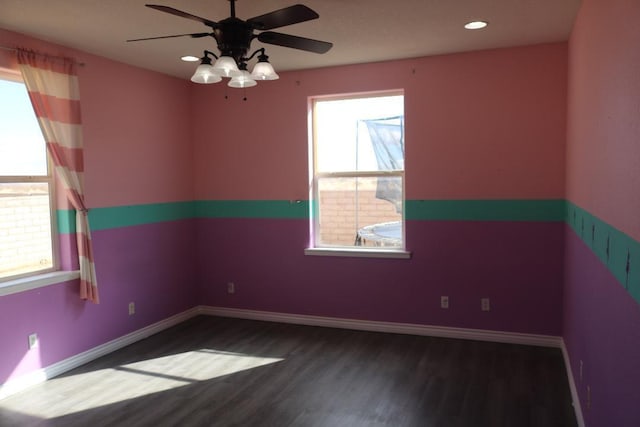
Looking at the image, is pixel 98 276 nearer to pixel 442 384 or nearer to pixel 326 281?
Answer: pixel 326 281

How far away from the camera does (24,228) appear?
11.4 ft

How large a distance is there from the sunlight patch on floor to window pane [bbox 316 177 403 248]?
1.43 m

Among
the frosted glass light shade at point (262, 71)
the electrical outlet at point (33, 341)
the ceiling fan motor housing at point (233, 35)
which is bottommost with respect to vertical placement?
the electrical outlet at point (33, 341)

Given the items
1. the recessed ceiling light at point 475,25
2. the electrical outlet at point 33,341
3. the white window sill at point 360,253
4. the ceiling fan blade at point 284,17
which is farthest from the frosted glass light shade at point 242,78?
the electrical outlet at point 33,341

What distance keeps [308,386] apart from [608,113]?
8.09 ft

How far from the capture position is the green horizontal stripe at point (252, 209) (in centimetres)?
472

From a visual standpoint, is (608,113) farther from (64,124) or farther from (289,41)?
(64,124)

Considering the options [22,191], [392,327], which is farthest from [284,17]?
[392,327]

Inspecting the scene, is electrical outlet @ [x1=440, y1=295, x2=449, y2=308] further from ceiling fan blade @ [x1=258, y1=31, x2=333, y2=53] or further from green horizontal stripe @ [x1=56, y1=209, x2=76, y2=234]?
green horizontal stripe @ [x1=56, y1=209, x2=76, y2=234]

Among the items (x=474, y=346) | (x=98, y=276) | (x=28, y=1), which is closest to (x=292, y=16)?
(x=28, y=1)

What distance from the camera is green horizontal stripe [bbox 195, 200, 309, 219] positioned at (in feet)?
15.5

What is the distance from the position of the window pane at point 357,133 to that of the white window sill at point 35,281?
94.2 inches

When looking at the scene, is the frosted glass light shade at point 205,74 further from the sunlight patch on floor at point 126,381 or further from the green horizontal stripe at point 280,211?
the sunlight patch on floor at point 126,381

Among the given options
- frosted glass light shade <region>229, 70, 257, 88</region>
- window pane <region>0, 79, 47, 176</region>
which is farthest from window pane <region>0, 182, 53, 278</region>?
frosted glass light shade <region>229, 70, 257, 88</region>
